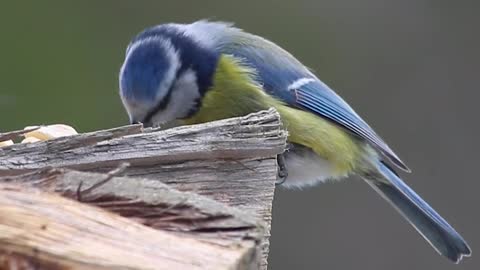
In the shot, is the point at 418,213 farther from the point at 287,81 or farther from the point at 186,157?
the point at 186,157

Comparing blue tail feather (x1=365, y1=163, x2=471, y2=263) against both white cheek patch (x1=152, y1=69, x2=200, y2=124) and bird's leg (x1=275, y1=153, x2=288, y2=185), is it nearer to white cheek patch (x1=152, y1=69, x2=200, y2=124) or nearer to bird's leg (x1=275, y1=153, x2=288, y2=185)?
bird's leg (x1=275, y1=153, x2=288, y2=185)

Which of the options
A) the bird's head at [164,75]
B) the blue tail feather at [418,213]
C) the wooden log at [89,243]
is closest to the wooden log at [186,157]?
the wooden log at [89,243]

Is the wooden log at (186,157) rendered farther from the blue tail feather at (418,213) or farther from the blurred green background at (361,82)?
the blurred green background at (361,82)

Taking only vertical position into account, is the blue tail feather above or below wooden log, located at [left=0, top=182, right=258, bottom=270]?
below

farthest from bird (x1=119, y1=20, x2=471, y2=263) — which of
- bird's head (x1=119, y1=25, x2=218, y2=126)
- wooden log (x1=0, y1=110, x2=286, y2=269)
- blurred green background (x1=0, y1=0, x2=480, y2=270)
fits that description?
wooden log (x1=0, y1=110, x2=286, y2=269)

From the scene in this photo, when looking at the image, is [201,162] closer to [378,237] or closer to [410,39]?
[378,237]
